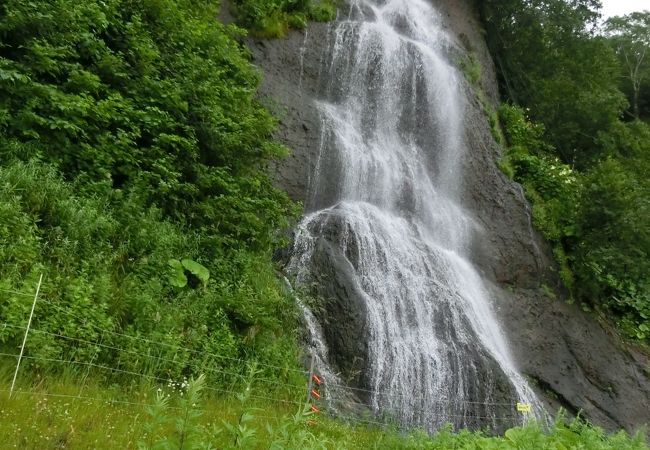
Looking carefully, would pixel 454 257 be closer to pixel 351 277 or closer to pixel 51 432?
pixel 351 277

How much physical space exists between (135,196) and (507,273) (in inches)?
385

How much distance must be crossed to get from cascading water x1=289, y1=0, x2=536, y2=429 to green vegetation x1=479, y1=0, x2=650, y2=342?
110 inches

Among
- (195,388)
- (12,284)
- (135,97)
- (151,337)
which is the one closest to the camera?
(195,388)

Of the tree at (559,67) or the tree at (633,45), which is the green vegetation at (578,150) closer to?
the tree at (559,67)

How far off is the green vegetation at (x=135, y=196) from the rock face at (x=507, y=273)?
198cm

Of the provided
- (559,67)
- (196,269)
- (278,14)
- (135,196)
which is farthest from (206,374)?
(559,67)

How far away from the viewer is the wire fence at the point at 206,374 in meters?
4.36

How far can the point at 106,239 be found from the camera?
6.46 m

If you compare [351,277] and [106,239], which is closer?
[106,239]

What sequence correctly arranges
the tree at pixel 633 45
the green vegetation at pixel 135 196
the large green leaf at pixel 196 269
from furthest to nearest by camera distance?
the tree at pixel 633 45
the large green leaf at pixel 196 269
the green vegetation at pixel 135 196

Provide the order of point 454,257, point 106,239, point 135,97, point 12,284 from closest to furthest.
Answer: point 12,284 < point 106,239 < point 135,97 < point 454,257

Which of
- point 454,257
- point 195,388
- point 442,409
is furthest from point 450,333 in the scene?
point 195,388

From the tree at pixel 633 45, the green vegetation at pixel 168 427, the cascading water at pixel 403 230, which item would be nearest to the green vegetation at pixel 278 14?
the cascading water at pixel 403 230

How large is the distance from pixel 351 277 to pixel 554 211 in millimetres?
8945
